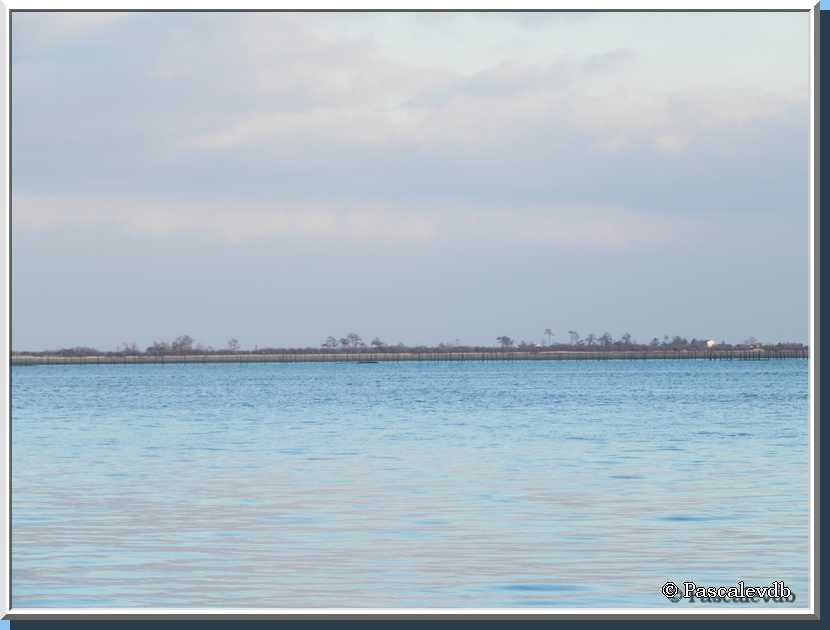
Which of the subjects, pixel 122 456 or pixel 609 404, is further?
pixel 609 404

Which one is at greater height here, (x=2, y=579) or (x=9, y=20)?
(x=9, y=20)

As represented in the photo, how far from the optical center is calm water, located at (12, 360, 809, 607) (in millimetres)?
13578

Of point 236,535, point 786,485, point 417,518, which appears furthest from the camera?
point 786,485

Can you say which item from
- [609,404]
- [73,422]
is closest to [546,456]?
[73,422]

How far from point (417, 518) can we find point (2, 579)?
9.50 meters

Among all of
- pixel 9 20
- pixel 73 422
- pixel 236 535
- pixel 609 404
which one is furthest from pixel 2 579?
pixel 609 404

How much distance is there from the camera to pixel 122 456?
33125 millimetres

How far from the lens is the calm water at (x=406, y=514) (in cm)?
1358

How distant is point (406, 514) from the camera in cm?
1942

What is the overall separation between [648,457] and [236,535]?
1573 cm

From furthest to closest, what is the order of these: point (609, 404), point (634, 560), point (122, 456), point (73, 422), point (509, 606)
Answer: point (609, 404) < point (73, 422) < point (122, 456) < point (634, 560) < point (509, 606)

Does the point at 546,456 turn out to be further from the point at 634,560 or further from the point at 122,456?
the point at 634,560
